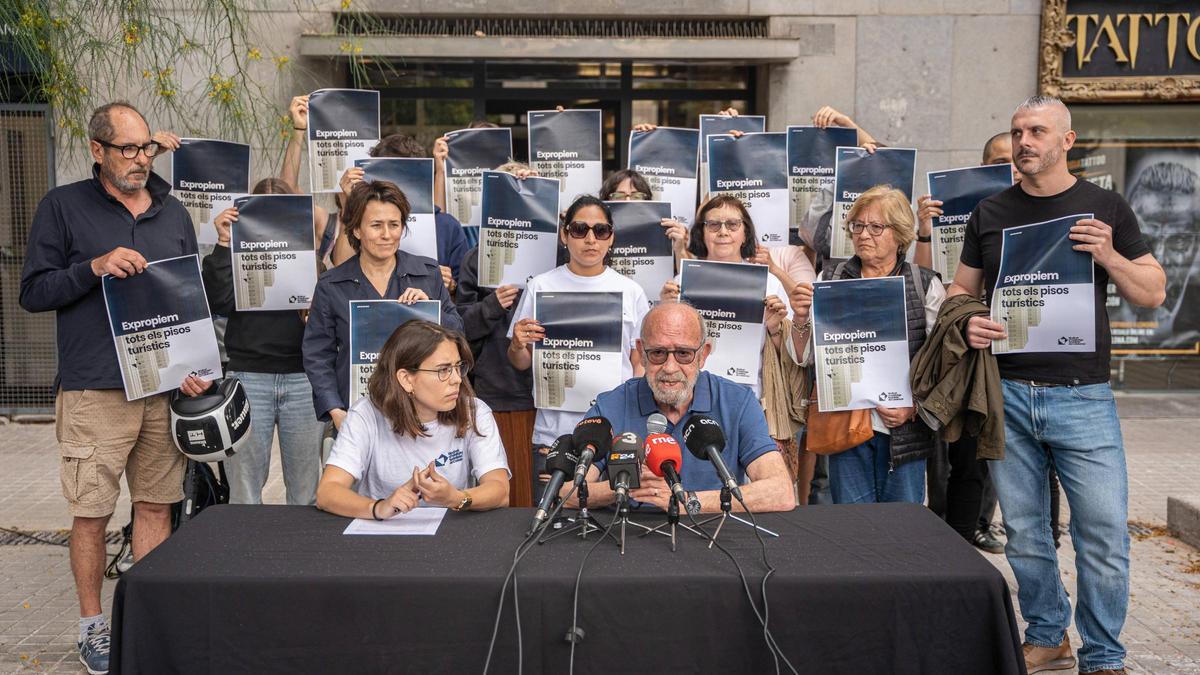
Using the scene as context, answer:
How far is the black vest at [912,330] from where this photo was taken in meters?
5.07

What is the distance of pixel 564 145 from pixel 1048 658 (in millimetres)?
3697

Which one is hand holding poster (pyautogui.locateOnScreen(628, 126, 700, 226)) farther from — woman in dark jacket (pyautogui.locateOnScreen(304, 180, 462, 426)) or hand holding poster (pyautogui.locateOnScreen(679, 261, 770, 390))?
woman in dark jacket (pyautogui.locateOnScreen(304, 180, 462, 426))

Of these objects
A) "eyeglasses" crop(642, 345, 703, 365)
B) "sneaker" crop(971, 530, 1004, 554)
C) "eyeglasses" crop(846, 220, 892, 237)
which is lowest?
"sneaker" crop(971, 530, 1004, 554)

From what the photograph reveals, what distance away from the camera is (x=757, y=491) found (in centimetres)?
399

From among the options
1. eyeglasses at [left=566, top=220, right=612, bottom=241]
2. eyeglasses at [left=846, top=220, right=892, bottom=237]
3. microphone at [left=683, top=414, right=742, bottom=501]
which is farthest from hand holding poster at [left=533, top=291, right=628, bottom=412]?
microphone at [left=683, top=414, right=742, bottom=501]

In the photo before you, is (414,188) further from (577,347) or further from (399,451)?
(399,451)

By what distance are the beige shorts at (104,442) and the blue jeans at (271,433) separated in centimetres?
56

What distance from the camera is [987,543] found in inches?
263

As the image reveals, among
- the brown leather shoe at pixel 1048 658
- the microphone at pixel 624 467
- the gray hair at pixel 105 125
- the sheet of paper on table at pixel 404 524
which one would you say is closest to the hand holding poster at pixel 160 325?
the gray hair at pixel 105 125

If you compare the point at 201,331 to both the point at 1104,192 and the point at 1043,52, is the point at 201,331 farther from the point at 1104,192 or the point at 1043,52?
the point at 1043,52

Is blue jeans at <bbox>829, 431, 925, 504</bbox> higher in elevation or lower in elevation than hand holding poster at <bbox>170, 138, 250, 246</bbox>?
lower

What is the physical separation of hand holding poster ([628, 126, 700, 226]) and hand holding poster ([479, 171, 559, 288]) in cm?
84

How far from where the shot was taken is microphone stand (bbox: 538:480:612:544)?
3.59m

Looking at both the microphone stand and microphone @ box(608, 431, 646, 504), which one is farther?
the microphone stand
